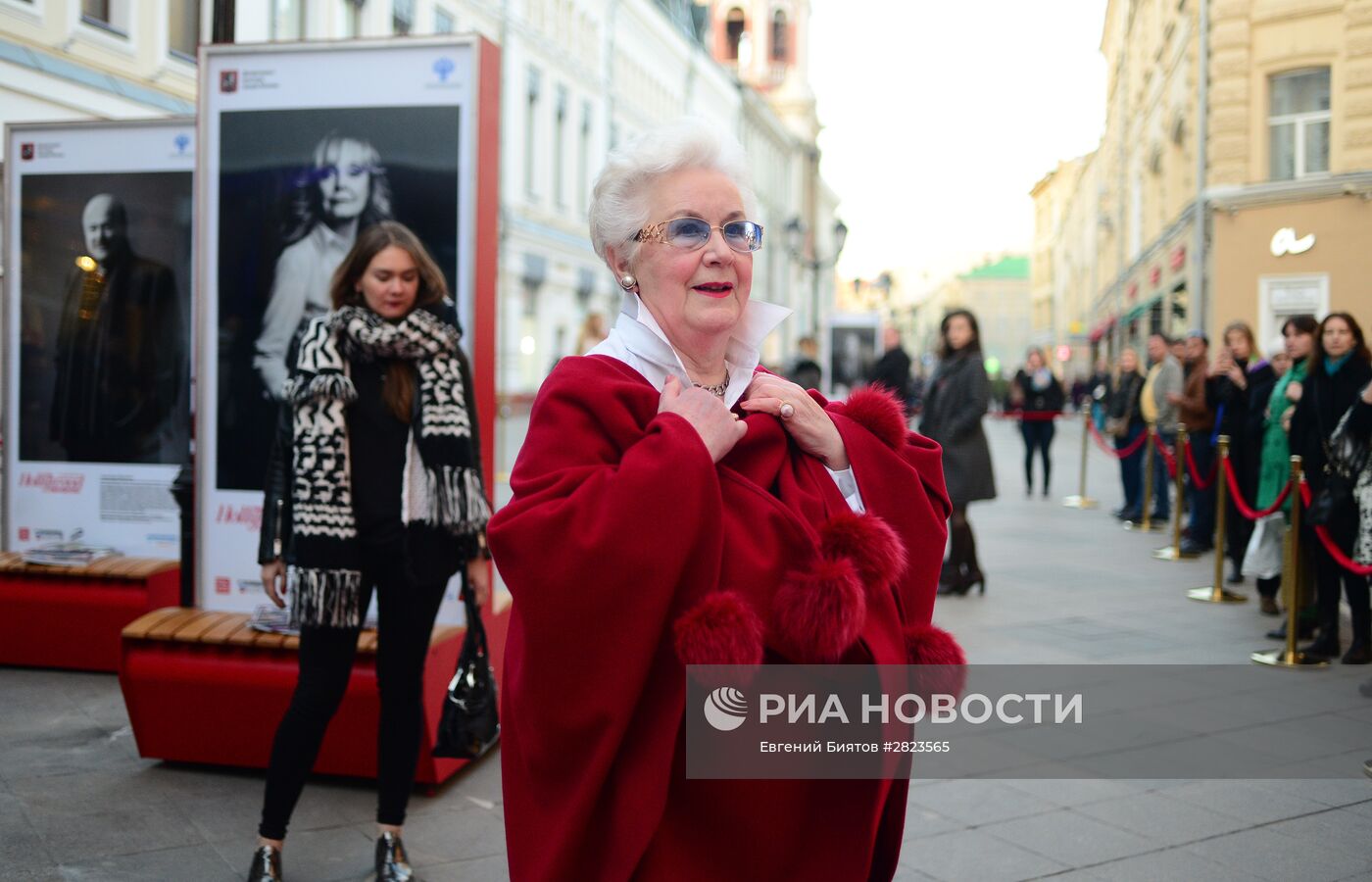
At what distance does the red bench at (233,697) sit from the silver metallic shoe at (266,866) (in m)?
0.97

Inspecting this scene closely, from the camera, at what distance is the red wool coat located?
1864 millimetres

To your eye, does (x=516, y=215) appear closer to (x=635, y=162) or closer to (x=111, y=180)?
(x=111, y=180)

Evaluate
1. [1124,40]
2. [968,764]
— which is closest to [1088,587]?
[968,764]

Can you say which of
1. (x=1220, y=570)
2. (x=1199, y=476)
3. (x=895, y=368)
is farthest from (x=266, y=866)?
(x=895, y=368)

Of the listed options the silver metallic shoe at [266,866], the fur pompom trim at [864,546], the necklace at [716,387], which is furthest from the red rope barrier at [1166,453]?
the fur pompom trim at [864,546]

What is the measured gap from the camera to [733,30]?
3725 inches

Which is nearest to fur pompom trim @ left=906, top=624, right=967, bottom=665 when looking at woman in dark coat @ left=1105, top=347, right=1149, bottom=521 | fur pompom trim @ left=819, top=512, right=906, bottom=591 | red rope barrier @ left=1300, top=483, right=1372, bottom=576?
fur pompom trim @ left=819, top=512, right=906, bottom=591

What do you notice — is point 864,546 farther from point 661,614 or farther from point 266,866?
point 266,866

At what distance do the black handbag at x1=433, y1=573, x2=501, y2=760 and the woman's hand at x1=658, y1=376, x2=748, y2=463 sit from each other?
7.16ft

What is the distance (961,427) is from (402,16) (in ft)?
72.3

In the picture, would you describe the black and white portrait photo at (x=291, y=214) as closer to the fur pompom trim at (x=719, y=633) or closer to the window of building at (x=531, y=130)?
the fur pompom trim at (x=719, y=633)

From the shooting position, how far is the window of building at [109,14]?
13.6 m

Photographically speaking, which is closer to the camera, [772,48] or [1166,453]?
[1166,453]

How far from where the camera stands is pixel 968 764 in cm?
522
